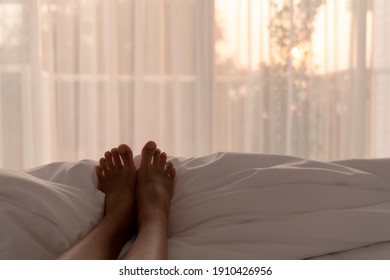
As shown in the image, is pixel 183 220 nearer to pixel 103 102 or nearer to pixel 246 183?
pixel 246 183

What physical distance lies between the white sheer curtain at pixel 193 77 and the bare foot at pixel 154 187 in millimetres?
1405

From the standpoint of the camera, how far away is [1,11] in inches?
100

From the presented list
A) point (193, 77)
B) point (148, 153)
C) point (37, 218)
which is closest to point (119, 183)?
point (148, 153)

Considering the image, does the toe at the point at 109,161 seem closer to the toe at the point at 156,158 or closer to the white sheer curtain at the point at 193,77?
the toe at the point at 156,158

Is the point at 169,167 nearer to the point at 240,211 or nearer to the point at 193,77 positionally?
the point at 240,211

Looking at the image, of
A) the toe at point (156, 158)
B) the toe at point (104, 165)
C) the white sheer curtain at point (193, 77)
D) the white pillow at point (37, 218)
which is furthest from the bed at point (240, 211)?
the white sheer curtain at point (193, 77)

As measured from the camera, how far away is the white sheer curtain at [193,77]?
2.57 meters

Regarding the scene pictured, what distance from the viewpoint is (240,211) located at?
32.6 inches

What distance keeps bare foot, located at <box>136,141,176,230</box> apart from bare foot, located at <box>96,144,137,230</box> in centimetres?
2

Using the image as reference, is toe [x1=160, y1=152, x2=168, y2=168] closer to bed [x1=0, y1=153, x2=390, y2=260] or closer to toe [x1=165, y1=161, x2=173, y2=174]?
toe [x1=165, y1=161, x2=173, y2=174]

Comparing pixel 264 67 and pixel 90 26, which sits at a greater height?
pixel 90 26
